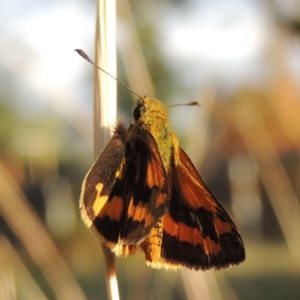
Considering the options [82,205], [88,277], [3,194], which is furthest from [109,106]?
[88,277]

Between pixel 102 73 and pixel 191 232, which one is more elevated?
pixel 102 73

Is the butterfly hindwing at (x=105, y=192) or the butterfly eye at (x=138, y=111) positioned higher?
the butterfly eye at (x=138, y=111)

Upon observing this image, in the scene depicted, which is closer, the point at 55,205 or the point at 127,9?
the point at 127,9

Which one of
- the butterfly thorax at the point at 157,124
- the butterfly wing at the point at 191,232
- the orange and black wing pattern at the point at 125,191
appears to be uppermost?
the butterfly thorax at the point at 157,124

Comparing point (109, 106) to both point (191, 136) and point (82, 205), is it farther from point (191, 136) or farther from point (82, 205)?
point (191, 136)

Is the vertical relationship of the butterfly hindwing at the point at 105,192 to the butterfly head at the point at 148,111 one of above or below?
below
